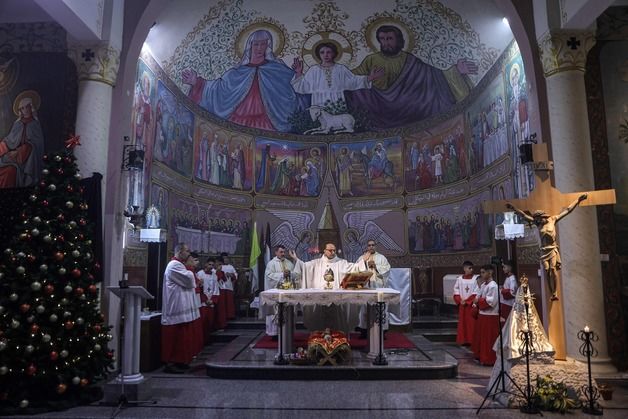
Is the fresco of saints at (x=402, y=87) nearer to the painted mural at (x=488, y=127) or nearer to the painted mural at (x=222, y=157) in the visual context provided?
the painted mural at (x=488, y=127)

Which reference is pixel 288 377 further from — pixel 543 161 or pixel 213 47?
pixel 213 47

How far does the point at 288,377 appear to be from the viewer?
7934 mm

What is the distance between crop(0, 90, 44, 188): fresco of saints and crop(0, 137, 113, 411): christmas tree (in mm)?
1987

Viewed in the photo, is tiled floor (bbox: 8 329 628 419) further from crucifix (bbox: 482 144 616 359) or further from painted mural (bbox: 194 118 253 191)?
painted mural (bbox: 194 118 253 191)

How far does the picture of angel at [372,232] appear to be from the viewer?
17016 mm

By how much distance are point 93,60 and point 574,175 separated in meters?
7.90

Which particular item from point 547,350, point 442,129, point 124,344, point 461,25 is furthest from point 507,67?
point 124,344

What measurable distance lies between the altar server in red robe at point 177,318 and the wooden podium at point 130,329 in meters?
1.83

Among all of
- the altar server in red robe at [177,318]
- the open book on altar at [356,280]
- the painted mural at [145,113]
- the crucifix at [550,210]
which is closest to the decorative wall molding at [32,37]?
the painted mural at [145,113]

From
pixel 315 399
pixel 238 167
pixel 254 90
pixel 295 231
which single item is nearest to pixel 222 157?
pixel 238 167

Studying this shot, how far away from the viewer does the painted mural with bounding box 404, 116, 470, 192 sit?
15.3 metres

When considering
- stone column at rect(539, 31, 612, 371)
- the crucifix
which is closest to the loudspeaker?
stone column at rect(539, 31, 612, 371)

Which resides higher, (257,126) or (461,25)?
(461,25)

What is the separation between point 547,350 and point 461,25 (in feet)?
33.0
